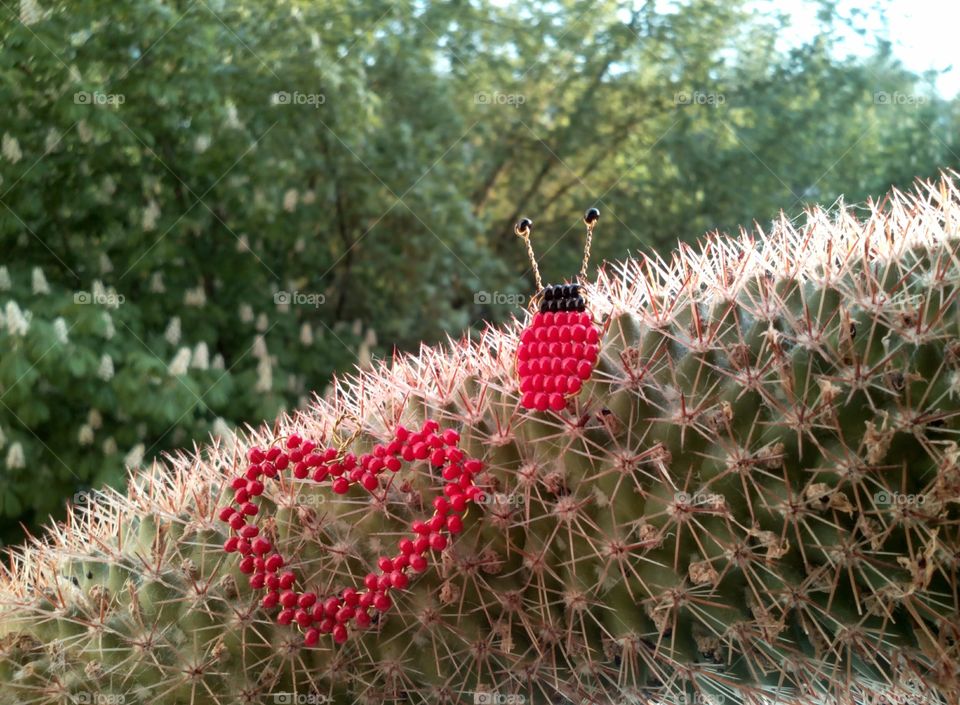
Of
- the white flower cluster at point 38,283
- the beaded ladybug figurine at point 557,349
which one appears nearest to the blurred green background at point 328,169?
the white flower cluster at point 38,283

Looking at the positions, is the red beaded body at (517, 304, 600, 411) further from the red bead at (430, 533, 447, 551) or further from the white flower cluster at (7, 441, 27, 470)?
the white flower cluster at (7, 441, 27, 470)

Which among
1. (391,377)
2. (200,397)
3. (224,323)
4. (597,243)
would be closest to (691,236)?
(597,243)

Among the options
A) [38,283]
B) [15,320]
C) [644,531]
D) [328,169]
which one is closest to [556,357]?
[644,531]

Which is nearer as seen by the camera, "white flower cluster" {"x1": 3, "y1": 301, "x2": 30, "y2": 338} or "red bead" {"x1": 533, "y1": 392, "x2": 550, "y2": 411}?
"red bead" {"x1": 533, "y1": 392, "x2": 550, "y2": 411}

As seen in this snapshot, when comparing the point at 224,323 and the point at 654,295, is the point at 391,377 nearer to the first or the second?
the point at 654,295

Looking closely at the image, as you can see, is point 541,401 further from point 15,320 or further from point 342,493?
point 15,320

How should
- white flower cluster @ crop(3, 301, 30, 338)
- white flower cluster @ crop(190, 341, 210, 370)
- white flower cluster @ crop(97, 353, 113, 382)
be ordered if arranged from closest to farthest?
1. white flower cluster @ crop(3, 301, 30, 338)
2. white flower cluster @ crop(97, 353, 113, 382)
3. white flower cluster @ crop(190, 341, 210, 370)

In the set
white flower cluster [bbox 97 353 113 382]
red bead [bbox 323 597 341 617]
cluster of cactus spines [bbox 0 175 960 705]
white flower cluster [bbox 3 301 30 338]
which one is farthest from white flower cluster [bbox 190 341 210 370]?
red bead [bbox 323 597 341 617]
